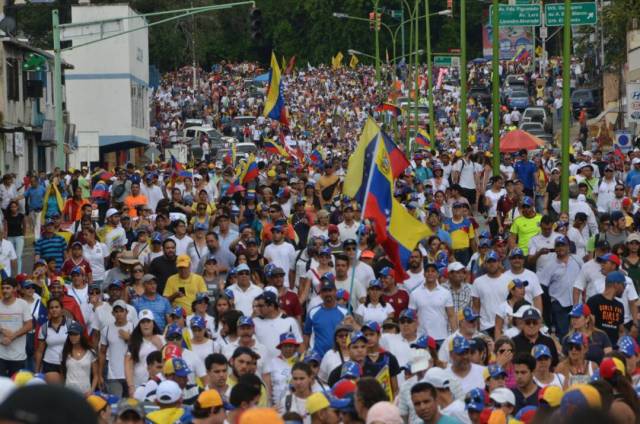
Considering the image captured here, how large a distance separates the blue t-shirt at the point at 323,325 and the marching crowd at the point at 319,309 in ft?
0.06

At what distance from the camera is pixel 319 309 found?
542 inches

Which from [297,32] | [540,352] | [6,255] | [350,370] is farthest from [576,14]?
[297,32]

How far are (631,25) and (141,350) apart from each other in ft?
154

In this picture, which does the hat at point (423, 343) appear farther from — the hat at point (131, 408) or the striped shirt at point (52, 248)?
the striped shirt at point (52, 248)

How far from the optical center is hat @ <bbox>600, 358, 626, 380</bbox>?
9633 millimetres

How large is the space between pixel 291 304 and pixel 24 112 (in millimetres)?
33328

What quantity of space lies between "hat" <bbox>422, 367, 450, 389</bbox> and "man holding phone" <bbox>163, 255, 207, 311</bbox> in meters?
5.80

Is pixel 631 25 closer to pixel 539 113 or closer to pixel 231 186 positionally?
pixel 539 113

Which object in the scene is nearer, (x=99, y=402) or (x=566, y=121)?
(x=99, y=402)

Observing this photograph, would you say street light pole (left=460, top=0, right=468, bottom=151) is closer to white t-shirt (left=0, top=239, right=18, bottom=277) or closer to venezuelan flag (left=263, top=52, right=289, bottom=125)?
venezuelan flag (left=263, top=52, right=289, bottom=125)

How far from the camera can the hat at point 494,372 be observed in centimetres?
1048

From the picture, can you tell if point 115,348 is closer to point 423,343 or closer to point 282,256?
point 423,343

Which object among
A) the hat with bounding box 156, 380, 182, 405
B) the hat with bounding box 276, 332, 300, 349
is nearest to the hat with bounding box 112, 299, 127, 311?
the hat with bounding box 276, 332, 300, 349

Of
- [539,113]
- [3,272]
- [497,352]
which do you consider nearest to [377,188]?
[497,352]
